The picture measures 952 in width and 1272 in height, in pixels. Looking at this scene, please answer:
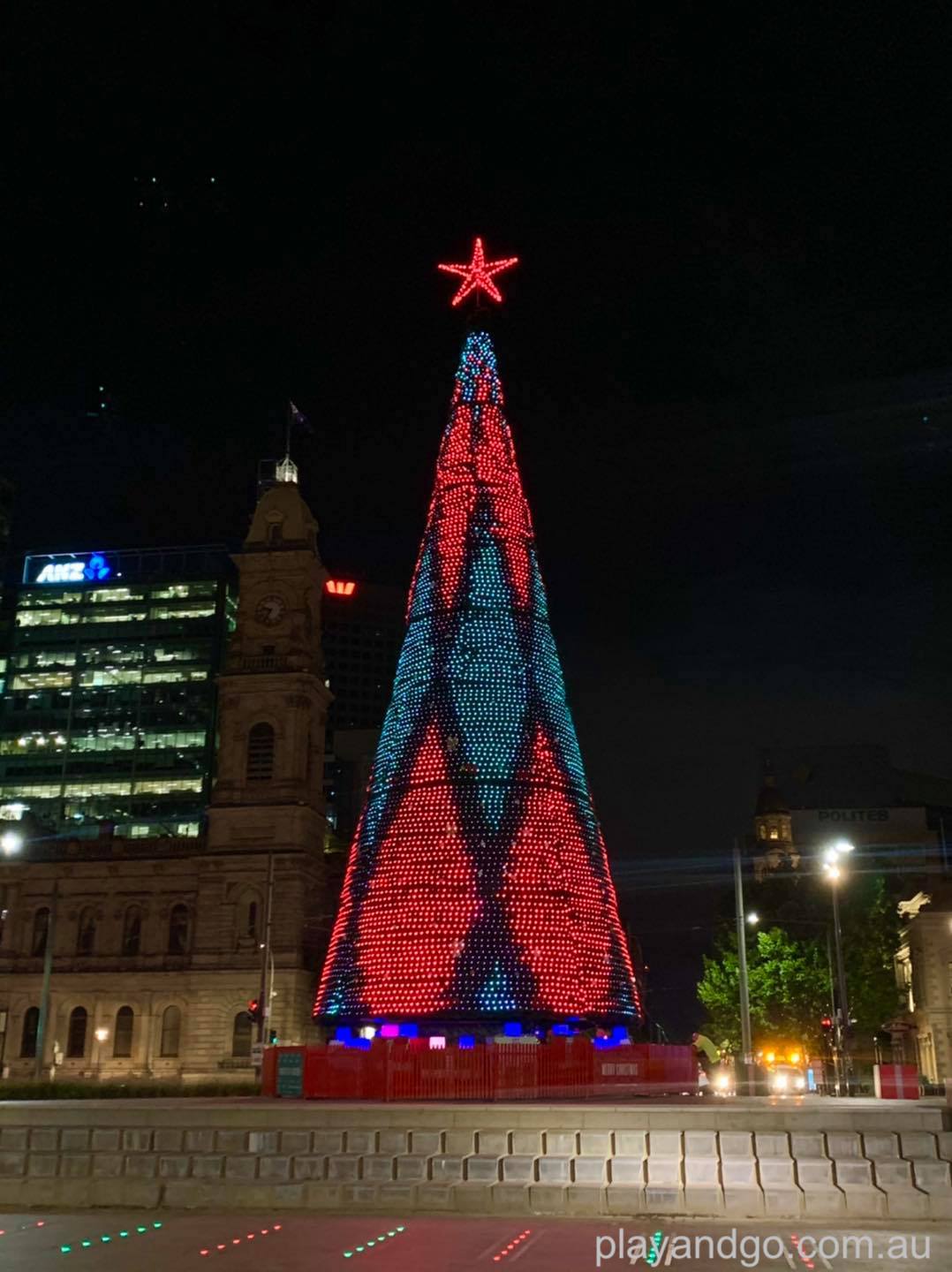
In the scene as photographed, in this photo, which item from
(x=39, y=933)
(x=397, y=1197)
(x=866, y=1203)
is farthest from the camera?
(x=39, y=933)

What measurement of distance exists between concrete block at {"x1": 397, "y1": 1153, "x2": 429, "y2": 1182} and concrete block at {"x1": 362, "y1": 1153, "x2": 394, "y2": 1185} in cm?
13

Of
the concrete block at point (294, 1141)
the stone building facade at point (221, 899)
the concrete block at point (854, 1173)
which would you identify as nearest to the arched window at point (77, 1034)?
the stone building facade at point (221, 899)

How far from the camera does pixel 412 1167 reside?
1848 cm

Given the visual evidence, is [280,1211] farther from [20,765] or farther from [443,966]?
[20,765]

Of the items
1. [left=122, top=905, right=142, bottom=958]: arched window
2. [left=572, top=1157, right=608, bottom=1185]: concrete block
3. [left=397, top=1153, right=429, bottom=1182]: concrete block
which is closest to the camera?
[left=572, top=1157, right=608, bottom=1185]: concrete block

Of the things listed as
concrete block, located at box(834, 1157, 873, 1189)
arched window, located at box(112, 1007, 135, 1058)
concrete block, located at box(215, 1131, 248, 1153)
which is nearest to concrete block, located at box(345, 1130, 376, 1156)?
concrete block, located at box(215, 1131, 248, 1153)

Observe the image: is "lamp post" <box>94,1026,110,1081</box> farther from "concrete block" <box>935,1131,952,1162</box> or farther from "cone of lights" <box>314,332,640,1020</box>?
"concrete block" <box>935,1131,952,1162</box>

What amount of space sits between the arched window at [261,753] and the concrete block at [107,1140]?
50602 mm

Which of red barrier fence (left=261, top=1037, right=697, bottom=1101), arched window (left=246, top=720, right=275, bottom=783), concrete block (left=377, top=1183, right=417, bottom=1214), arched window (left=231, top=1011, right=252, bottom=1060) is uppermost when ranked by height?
arched window (left=246, top=720, right=275, bottom=783)

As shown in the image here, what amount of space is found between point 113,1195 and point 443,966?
2261 centimetres

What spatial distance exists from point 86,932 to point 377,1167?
60733mm

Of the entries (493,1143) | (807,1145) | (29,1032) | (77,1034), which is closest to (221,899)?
(77,1034)

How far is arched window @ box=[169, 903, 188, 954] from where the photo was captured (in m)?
73.3

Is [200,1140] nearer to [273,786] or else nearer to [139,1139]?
[139,1139]
